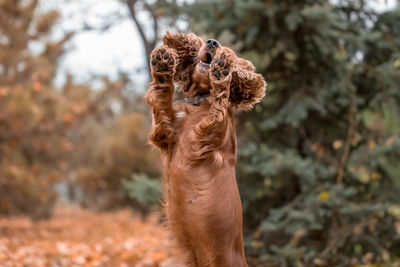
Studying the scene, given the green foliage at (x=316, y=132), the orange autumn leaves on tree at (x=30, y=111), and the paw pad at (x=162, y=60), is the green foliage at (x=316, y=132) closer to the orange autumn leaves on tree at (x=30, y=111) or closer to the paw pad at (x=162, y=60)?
the orange autumn leaves on tree at (x=30, y=111)

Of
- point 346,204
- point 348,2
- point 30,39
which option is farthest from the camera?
point 30,39

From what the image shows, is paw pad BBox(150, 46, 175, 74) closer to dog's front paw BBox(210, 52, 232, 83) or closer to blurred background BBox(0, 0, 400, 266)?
dog's front paw BBox(210, 52, 232, 83)

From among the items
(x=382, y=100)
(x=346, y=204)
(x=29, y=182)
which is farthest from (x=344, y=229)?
(x=29, y=182)

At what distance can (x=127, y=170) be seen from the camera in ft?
37.5

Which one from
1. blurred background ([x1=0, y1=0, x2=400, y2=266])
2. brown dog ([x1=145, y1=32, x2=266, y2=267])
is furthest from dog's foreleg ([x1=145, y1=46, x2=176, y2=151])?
blurred background ([x1=0, y1=0, x2=400, y2=266])

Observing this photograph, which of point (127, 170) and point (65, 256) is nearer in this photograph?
point (65, 256)

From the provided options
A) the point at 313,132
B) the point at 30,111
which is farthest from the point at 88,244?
the point at 313,132

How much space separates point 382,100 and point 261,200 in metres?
2.01

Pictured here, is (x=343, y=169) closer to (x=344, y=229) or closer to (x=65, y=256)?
(x=344, y=229)

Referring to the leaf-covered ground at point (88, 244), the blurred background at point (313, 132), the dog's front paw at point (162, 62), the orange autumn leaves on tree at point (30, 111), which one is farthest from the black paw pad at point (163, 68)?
the orange autumn leaves on tree at point (30, 111)

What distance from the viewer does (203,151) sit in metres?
2.13

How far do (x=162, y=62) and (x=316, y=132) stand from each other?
4.04 m

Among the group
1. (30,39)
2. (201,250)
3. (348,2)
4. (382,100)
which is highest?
(30,39)

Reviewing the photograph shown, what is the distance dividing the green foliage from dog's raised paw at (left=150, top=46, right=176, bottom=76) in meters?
2.87
